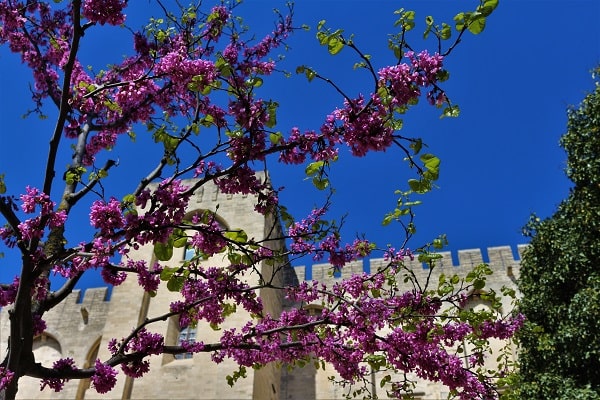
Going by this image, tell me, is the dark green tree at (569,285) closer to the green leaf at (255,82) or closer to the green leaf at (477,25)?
the green leaf at (477,25)

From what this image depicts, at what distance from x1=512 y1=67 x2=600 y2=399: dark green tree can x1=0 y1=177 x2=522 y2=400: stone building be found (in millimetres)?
6318

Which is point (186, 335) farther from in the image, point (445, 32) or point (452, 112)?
point (445, 32)

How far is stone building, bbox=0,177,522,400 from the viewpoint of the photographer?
13.9m

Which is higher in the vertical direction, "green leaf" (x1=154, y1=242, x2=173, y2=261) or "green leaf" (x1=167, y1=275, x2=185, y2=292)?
"green leaf" (x1=154, y1=242, x2=173, y2=261)

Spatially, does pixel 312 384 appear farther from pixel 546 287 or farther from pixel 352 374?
pixel 352 374

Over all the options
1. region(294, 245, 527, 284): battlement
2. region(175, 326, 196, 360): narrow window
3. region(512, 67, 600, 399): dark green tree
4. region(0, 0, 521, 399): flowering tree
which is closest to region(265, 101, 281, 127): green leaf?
region(0, 0, 521, 399): flowering tree

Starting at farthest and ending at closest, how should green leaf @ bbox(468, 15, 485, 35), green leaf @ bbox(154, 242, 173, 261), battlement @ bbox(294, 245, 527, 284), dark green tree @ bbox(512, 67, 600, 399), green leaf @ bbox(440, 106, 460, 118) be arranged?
battlement @ bbox(294, 245, 527, 284) < dark green tree @ bbox(512, 67, 600, 399) < green leaf @ bbox(154, 242, 173, 261) < green leaf @ bbox(440, 106, 460, 118) < green leaf @ bbox(468, 15, 485, 35)

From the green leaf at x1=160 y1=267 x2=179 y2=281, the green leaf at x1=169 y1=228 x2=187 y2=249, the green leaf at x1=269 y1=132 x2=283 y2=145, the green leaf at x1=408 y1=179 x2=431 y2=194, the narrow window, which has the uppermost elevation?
the green leaf at x1=269 y1=132 x2=283 y2=145

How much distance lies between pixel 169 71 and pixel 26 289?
2.57 m

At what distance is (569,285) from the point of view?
11.6 meters

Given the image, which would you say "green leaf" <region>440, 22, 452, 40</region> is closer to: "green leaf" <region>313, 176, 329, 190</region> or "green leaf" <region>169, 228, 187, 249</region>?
"green leaf" <region>313, 176, 329, 190</region>

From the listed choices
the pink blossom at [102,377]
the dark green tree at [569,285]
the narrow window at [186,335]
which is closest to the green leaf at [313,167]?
the pink blossom at [102,377]

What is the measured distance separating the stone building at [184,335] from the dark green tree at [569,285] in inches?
249

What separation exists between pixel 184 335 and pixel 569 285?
1026 cm
